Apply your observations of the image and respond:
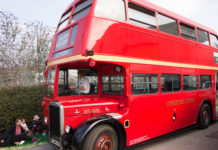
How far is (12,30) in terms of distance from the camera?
846 centimetres

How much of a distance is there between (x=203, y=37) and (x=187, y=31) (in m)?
1.29

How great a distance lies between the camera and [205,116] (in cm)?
692

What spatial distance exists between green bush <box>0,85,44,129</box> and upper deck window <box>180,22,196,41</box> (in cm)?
620

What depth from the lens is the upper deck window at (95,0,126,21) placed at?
13.2ft

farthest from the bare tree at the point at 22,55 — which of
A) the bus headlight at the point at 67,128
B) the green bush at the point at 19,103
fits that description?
the bus headlight at the point at 67,128

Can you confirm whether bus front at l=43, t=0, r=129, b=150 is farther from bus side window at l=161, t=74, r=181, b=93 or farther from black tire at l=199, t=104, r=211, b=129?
black tire at l=199, t=104, r=211, b=129

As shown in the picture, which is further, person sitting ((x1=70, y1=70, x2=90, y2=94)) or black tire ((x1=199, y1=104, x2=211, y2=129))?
black tire ((x1=199, y1=104, x2=211, y2=129))

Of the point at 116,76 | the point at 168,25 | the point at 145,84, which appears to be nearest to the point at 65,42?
the point at 116,76

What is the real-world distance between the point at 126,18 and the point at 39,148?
4368 mm

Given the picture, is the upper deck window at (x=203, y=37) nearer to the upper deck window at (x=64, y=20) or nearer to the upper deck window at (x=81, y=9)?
the upper deck window at (x=81, y=9)

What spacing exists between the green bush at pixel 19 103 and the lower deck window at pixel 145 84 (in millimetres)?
4984

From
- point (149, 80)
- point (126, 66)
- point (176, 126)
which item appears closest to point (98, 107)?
point (126, 66)

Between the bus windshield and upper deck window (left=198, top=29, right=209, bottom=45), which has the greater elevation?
upper deck window (left=198, top=29, right=209, bottom=45)

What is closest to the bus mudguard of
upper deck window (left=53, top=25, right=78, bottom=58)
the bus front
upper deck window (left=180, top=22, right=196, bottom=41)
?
the bus front
